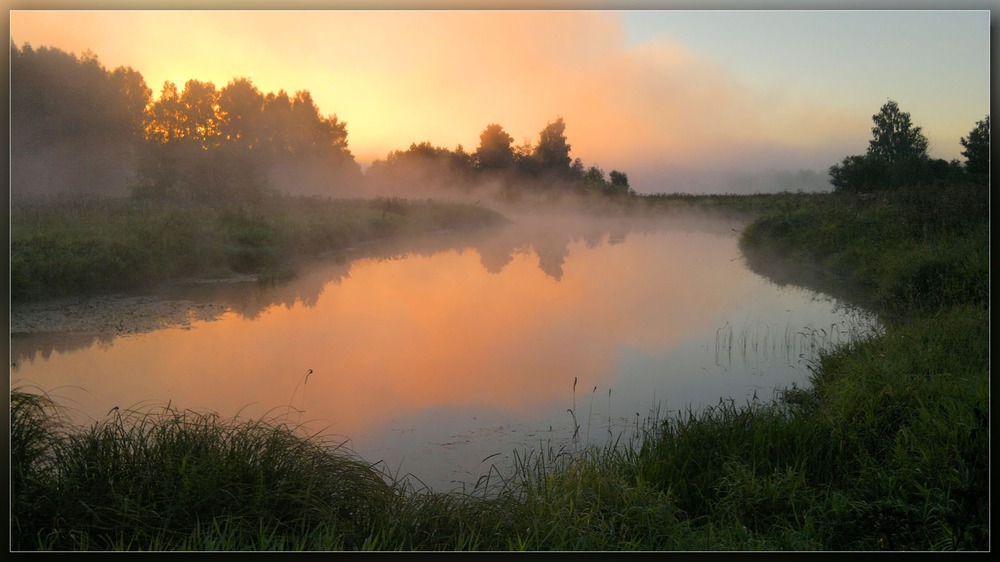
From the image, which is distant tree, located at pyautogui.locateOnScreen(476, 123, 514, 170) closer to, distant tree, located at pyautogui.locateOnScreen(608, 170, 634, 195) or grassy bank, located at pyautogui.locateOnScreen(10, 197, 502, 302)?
grassy bank, located at pyautogui.locateOnScreen(10, 197, 502, 302)

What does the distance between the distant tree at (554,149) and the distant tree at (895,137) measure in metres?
1.38

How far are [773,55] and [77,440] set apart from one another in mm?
3106

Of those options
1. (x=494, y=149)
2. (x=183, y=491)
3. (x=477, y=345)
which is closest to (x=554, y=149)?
(x=494, y=149)

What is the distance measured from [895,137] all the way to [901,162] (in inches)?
5.8

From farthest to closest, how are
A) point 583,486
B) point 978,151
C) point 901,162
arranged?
point 901,162 → point 978,151 → point 583,486

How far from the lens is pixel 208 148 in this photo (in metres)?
3.15

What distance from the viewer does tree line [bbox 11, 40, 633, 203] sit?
276 centimetres

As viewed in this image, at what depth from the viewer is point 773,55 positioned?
2832 mm

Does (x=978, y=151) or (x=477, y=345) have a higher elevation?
(x=978, y=151)

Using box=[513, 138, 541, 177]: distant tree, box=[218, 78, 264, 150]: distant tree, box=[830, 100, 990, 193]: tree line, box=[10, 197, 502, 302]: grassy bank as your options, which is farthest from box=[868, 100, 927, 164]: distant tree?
box=[218, 78, 264, 150]: distant tree

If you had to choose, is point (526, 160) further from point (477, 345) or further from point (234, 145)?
point (234, 145)

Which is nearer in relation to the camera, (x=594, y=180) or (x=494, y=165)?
(x=494, y=165)
